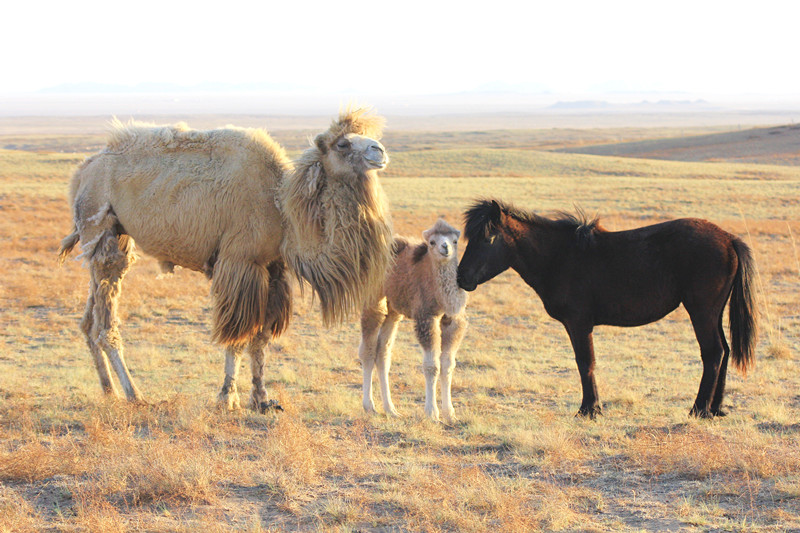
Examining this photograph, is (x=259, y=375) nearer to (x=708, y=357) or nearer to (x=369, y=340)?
(x=369, y=340)

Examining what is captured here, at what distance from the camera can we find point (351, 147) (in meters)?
7.34

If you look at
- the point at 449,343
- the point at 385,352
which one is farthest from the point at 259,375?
the point at 449,343

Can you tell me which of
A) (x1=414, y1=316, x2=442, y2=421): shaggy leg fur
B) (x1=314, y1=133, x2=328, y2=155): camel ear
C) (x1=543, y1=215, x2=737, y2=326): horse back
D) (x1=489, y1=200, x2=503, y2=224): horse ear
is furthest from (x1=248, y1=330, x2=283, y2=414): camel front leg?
(x1=543, y1=215, x2=737, y2=326): horse back

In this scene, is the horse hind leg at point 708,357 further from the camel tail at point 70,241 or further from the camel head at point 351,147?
the camel tail at point 70,241

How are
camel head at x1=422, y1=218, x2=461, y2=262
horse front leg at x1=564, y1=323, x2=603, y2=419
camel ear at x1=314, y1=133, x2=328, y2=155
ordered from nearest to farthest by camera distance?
1. camel ear at x1=314, y1=133, x2=328, y2=155
2. horse front leg at x1=564, y1=323, x2=603, y2=419
3. camel head at x1=422, y1=218, x2=461, y2=262

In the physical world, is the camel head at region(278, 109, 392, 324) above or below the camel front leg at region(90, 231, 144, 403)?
above

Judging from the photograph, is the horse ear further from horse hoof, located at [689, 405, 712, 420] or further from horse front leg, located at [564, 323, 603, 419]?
horse hoof, located at [689, 405, 712, 420]

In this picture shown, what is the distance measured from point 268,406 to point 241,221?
5.97 feet

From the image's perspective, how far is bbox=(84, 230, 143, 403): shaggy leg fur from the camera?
314 inches

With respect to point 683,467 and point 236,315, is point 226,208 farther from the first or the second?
point 683,467

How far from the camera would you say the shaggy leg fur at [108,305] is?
7.98 metres

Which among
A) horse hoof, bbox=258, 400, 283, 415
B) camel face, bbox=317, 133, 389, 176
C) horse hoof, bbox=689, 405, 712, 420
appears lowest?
horse hoof, bbox=258, 400, 283, 415

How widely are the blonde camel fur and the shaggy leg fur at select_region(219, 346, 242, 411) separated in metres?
0.01

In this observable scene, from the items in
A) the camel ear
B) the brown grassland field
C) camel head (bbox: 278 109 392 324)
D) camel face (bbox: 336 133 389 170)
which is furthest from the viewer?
the camel ear
